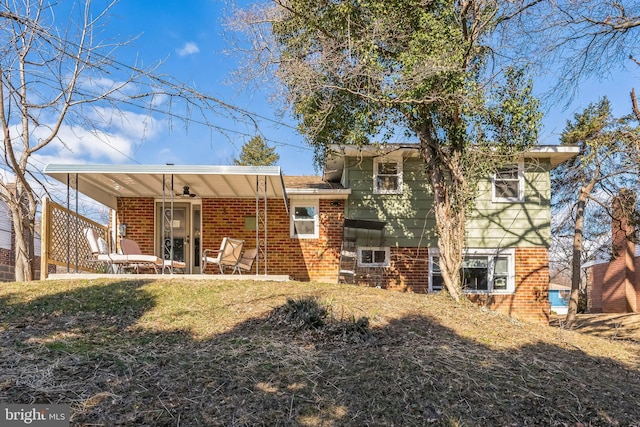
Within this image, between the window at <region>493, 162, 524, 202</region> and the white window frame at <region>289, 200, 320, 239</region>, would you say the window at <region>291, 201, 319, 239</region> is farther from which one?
the window at <region>493, 162, 524, 202</region>

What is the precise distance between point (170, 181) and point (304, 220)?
3.45m

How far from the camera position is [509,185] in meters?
12.8

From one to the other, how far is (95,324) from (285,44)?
6520 mm

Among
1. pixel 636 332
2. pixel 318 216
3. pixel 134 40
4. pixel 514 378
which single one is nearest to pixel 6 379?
pixel 514 378

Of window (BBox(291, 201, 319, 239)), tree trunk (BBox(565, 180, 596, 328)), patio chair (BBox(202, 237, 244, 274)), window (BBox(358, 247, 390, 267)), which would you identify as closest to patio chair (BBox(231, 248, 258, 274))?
patio chair (BBox(202, 237, 244, 274))

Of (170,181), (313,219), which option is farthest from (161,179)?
(313,219)

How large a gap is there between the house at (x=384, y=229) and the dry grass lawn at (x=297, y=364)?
536cm

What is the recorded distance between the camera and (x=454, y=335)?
19.7 ft

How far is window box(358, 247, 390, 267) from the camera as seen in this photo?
12672mm

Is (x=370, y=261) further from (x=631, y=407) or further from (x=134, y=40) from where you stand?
(x=631, y=407)

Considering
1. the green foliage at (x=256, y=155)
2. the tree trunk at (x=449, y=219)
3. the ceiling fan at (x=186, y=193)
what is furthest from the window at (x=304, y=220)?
the green foliage at (x=256, y=155)

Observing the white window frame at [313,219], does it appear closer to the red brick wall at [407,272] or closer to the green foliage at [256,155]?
the red brick wall at [407,272]

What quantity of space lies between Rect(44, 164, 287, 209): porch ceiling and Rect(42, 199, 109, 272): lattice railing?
0.60m

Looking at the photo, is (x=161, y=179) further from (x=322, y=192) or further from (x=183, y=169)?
(x=322, y=192)
